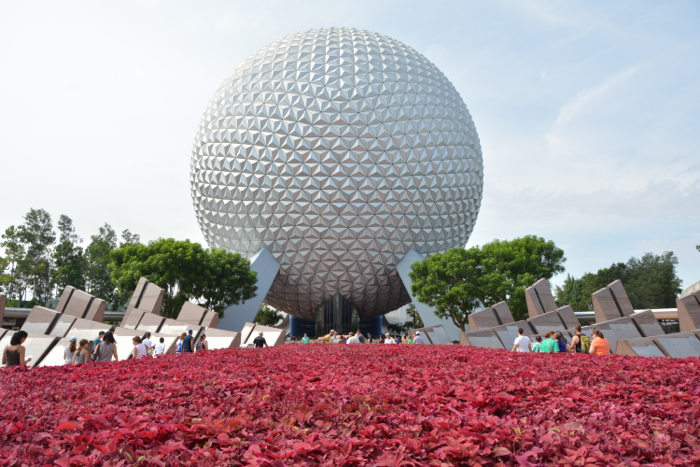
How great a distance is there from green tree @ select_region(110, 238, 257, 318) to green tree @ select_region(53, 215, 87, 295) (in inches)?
881

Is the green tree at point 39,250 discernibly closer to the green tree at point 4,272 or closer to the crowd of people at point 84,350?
the green tree at point 4,272

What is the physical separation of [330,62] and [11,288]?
134 feet

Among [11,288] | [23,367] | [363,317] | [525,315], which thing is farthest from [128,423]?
[11,288]

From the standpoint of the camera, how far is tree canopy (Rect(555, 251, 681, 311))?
2242 inches

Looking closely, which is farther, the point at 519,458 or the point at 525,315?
the point at 525,315

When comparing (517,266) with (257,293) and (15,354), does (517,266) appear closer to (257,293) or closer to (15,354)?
(257,293)

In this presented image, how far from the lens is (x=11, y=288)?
47.5 metres

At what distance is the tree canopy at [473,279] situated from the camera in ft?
87.6

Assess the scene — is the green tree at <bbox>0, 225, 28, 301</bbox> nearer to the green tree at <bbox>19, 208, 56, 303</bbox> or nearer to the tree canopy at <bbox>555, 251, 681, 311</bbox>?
the green tree at <bbox>19, 208, 56, 303</bbox>

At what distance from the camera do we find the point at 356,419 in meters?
3.44

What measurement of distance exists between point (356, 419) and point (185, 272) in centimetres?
2752

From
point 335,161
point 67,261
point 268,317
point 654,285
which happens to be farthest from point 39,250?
point 654,285

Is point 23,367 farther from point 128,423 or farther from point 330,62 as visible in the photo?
point 330,62

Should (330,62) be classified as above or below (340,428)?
above
